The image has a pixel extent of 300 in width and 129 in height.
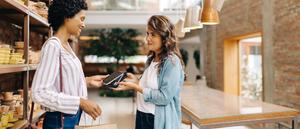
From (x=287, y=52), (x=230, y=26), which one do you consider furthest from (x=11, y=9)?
(x=230, y=26)

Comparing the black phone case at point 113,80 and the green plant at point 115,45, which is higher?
the green plant at point 115,45

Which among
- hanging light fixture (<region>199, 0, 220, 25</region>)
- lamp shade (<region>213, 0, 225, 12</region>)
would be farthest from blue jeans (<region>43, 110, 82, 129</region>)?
lamp shade (<region>213, 0, 225, 12</region>)

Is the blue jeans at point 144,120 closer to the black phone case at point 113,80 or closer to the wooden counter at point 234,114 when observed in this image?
the black phone case at point 113,80

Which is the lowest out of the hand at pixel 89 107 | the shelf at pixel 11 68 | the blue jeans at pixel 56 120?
the blue jeans at pixel 56 120

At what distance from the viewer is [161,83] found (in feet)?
5.62

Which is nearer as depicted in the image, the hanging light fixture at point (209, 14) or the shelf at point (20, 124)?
the shelf at point (20, 124)

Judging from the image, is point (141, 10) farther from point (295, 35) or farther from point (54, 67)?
point (54, 67)

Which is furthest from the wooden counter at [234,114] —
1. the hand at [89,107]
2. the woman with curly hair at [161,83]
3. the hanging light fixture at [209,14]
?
the hand at [89,107]

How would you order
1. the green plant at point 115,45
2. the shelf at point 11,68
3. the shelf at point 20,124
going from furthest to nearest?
the green plant at point 115,45
the shelf at point 20,124
the shelf at point 11,68

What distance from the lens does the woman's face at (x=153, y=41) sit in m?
1.75

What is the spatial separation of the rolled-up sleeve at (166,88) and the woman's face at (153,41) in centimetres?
13

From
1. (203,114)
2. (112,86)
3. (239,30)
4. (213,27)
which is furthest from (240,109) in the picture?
(213,27)

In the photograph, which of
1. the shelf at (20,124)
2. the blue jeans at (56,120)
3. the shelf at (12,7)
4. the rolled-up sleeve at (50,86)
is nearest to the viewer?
the rolled-up sleeve at (50,86)

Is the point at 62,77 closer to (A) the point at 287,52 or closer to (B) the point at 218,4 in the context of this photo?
(B) the point at 218,4
